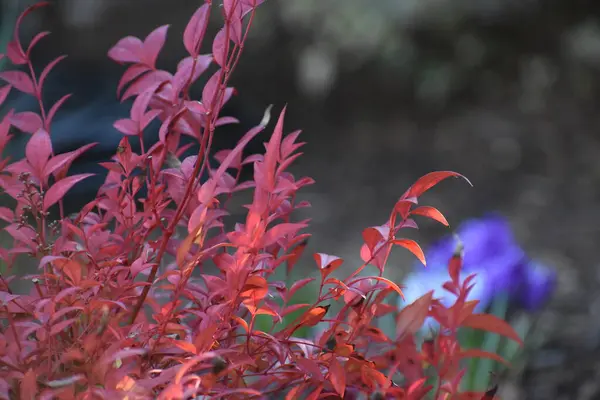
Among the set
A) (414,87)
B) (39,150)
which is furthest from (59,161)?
(414,87)

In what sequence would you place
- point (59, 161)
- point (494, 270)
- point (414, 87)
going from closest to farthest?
point (59, 161) → point (494, 270) → point (414, 87)

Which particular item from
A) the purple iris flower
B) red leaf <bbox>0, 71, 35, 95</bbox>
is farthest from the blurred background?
red leaf <bbox>0, 71, 35, 95</bbox>

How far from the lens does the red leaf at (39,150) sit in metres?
0.68

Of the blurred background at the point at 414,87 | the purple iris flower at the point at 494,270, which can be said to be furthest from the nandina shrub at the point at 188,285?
the blurred background at the point at 414,87

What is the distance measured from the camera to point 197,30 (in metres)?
0.65

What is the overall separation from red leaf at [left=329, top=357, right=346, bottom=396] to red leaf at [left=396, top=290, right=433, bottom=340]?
10cm

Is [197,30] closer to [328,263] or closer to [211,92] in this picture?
[211,92]

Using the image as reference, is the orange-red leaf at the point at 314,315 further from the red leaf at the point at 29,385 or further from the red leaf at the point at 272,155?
the red leaf at the point at 29,385

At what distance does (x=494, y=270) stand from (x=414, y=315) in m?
1.06

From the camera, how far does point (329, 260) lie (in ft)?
2.20

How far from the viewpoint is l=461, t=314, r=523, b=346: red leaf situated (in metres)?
0.73

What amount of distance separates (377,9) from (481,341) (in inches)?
115

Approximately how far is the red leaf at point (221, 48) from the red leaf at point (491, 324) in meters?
0.32

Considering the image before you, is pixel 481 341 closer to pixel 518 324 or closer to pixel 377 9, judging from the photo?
pixel 518 324
